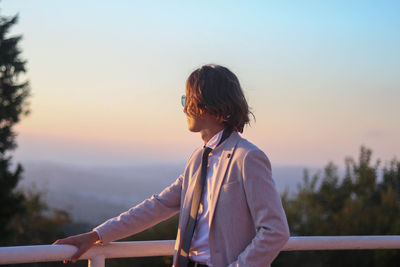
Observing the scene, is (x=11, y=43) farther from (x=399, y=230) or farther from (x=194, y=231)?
(x=194, y=231)

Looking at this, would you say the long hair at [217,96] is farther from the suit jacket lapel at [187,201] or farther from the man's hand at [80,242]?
the man's hand at [80,242]

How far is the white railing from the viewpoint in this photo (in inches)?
68.6

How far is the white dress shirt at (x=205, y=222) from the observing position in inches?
68.7

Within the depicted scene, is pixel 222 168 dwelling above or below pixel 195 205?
above

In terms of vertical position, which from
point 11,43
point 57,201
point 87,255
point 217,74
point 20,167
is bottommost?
point 57,201

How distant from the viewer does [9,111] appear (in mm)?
18062

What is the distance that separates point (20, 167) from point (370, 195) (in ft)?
43.3

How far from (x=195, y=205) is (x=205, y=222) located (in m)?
0.08

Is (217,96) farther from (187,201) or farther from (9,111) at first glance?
(9,111)

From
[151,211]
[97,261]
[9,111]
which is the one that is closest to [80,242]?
[97,261]

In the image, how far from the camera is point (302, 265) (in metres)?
5.15

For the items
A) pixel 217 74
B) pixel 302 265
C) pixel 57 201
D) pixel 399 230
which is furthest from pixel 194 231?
pixel 57 201

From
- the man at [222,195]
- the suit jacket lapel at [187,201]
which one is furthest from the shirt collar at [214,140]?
the suit jacket lapel at [187,201]

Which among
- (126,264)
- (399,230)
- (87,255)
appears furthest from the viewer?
(399,230)
